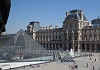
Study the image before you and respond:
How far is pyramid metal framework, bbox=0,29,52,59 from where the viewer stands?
41.6 meters

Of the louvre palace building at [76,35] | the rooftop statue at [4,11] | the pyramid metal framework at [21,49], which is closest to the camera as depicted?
the rooftop statue at [4,11]

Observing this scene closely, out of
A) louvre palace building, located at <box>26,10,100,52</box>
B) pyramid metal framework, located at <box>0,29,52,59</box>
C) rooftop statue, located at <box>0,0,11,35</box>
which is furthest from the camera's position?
louvre palace building, located at <box>26,10,100,52</box>

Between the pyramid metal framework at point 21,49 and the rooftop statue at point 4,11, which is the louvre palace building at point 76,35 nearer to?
the pyramid metal framework at point 21,49

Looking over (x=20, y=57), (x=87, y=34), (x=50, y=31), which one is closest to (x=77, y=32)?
(x=87, y=34)

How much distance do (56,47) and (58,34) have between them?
4679mm

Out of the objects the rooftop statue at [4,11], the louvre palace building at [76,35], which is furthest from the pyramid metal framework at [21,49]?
the rooftop statue at [4,11]

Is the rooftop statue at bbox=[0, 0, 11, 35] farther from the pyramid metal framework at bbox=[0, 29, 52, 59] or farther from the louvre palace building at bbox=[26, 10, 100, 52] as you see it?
the louvre palace building at bbox=[26, 10, 100, 52]

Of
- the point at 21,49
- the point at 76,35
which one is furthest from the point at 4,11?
the point at 76,35

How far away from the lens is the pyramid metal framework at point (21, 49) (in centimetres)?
4159

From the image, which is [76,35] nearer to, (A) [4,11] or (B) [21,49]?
(B) [21,49]

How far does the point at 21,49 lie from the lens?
143ft

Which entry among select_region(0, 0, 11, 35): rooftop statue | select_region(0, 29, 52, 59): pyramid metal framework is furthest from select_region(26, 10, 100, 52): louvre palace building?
select_region(0, 0, 11, 35): rooftop statue

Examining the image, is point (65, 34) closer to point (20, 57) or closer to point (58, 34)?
point (58, 34)

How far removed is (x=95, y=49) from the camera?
72.9 metres
